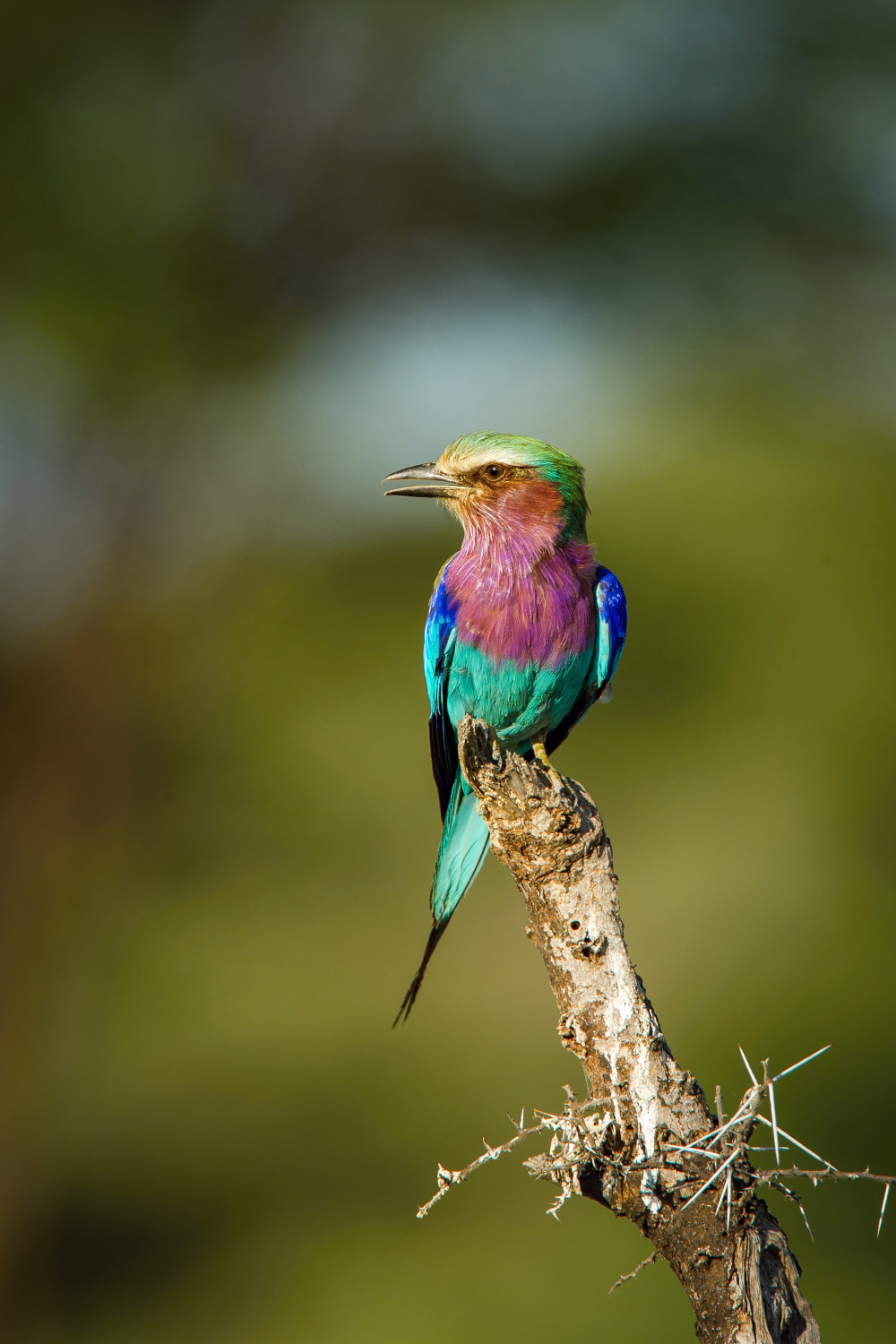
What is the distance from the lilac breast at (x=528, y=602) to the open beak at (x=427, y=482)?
0.93 ft

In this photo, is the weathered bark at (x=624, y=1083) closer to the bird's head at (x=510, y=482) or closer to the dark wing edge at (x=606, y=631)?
the dark wing edge at (x=606, y=631)

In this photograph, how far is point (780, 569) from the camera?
8.05 meters

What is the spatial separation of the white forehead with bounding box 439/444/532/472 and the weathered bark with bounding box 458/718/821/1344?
1.39m

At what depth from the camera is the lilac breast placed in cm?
345

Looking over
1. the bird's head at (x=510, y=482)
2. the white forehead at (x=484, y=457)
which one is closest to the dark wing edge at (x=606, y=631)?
the bird's head at (x=510, y=482)

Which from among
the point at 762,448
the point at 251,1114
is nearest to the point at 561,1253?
the point at 251,1114

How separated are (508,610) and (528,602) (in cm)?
8

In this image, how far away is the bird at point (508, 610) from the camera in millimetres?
3467

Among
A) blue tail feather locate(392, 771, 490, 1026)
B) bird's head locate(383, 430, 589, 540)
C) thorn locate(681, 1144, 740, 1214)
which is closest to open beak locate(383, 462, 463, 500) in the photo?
bird's head locate(383, 430, 589, 540)

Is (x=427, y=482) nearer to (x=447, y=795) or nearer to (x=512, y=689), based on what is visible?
(x=512, y=689)

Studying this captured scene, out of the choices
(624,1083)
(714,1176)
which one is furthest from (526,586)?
(714,1176)

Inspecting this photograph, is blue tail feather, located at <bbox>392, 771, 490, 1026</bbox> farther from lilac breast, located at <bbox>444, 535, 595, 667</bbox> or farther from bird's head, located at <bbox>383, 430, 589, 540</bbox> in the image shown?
bird's head, located at <bbox>383, 430, 589, 540</bbox>

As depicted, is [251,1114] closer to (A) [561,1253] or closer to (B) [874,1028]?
(A) [561,1253]

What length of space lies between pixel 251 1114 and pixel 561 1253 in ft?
7.30
